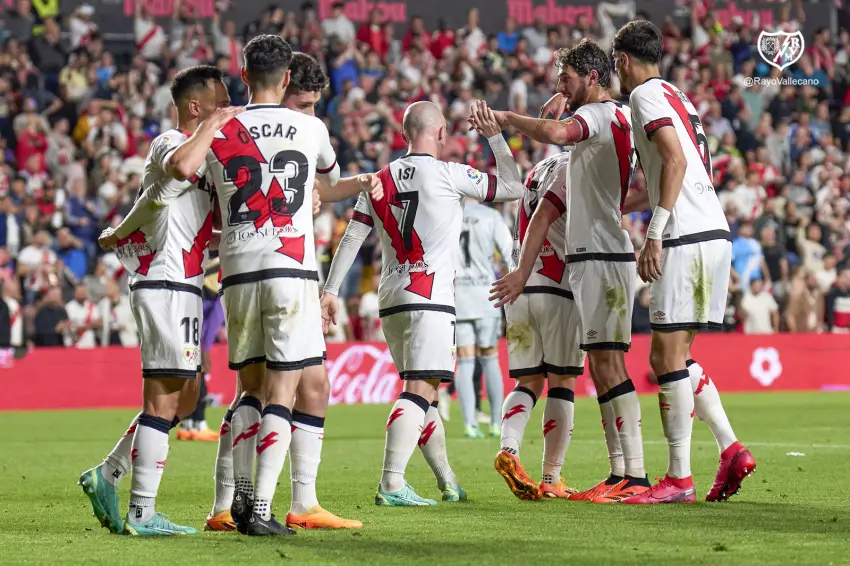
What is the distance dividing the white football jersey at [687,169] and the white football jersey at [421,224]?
3.02 feet

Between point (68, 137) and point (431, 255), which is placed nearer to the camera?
point (431, 255)

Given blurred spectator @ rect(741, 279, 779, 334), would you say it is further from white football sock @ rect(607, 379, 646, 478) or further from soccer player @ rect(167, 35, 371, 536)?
soccer player @ rect(167, 35, 371, 536)

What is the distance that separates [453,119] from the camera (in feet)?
79.4

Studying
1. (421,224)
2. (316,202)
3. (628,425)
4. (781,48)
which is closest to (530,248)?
(421,224)

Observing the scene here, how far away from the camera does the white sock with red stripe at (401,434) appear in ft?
25.1

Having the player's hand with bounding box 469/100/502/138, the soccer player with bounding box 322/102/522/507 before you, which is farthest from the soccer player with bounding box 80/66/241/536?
the player's hand with bounding box 469/100/502/138

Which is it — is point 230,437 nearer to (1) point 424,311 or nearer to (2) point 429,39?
(1) point 424,311

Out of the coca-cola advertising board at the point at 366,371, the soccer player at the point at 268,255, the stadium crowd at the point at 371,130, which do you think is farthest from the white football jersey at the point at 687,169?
the coca-cola advertising board at the point at 366,371

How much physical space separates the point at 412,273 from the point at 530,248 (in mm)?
771

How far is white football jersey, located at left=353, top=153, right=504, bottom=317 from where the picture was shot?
773 cm

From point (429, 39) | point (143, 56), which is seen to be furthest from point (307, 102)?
point (429, 39)

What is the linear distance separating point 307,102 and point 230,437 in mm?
1871

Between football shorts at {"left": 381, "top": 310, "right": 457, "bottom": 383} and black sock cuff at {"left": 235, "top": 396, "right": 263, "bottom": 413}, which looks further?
football shorts at {"left": 381, "top": 310, "right": 457, "bottom": 383}

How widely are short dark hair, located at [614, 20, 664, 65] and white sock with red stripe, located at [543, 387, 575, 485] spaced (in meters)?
2.12
